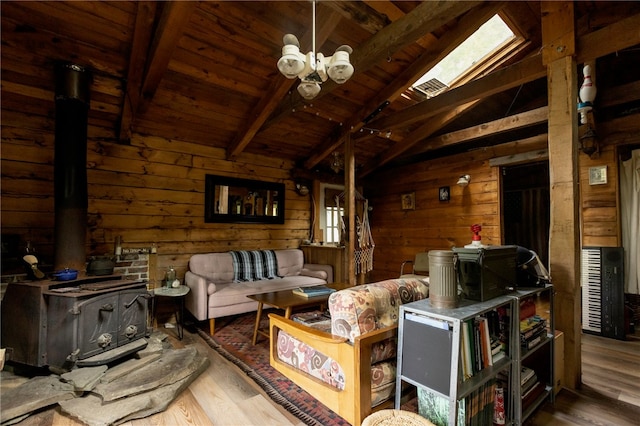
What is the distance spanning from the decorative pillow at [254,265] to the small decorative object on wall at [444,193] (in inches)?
114

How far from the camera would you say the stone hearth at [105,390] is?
1698mm

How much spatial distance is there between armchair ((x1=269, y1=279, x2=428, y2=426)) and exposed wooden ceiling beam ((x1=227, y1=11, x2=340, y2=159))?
7.22ft

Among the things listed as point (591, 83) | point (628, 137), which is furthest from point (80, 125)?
point (628, 137)

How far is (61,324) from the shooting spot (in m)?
2.03

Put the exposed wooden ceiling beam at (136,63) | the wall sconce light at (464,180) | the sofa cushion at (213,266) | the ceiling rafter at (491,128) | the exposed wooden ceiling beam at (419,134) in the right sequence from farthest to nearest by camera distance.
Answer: the wall sconce light at (464,180)
the exposed wooden ceiling beam at (419,134)
the sofa cushion at (213,266)
the ceiling rafter at (491,128)
the exposed wooden ceiling beam at (136,63)

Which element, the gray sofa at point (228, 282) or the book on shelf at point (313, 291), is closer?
the book on shelf at point (313, 291)

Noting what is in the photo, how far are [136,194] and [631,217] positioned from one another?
5.88 m

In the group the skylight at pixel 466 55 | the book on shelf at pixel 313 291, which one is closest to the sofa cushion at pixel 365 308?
the book on shelf at pixel 313 291

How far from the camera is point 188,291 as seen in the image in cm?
316

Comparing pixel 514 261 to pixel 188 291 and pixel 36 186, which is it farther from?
pixel 36 186

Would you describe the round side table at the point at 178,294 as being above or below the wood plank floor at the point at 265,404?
above

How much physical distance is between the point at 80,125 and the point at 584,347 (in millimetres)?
5113

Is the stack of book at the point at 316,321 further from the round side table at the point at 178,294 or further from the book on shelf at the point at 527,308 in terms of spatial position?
the round side table at the point at 178,294

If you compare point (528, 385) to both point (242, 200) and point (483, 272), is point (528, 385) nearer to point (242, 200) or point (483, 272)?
point (483, 272)
